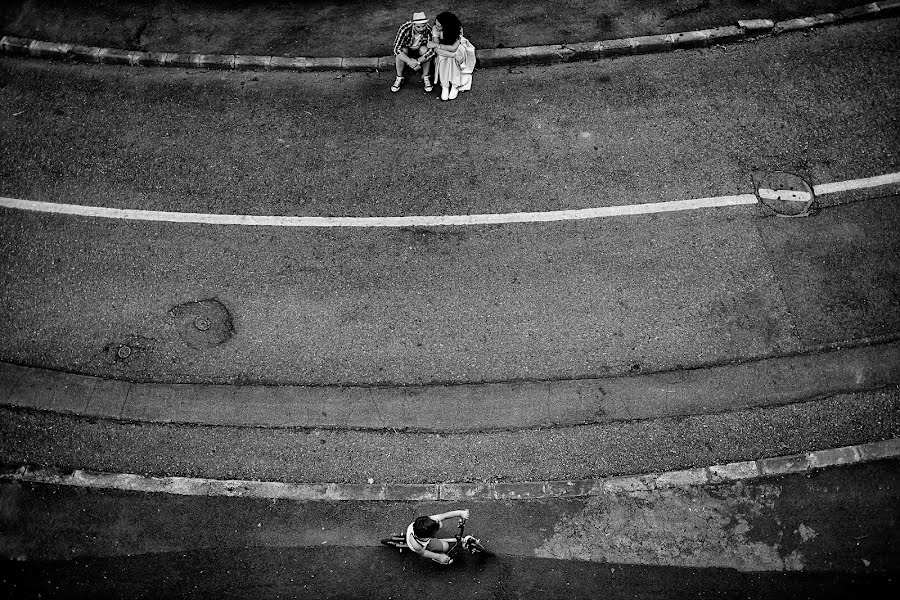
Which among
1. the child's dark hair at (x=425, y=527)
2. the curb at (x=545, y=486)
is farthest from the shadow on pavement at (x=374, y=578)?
the child's dark hair at (x=425, y=527)

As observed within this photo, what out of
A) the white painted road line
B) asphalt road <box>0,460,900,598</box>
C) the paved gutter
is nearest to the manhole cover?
the white painted road line

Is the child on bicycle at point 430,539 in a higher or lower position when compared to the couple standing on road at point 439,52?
lower

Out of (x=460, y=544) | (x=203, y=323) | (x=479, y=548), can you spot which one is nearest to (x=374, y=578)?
(x=460, y=544)

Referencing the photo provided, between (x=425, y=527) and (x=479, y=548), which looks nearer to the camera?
(x=425, y=527)

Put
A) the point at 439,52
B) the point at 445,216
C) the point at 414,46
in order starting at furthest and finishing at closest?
the point at 414,46 < the point at 439,52 < the point at 445,216

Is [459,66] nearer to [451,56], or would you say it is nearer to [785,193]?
[451,56]

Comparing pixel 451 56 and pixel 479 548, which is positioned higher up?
pixel 451 56

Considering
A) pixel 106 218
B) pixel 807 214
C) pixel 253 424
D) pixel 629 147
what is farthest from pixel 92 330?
pixel 807 214

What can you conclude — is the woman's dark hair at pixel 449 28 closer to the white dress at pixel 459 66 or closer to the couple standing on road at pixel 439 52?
the couple standing on road at pixel 439 52
